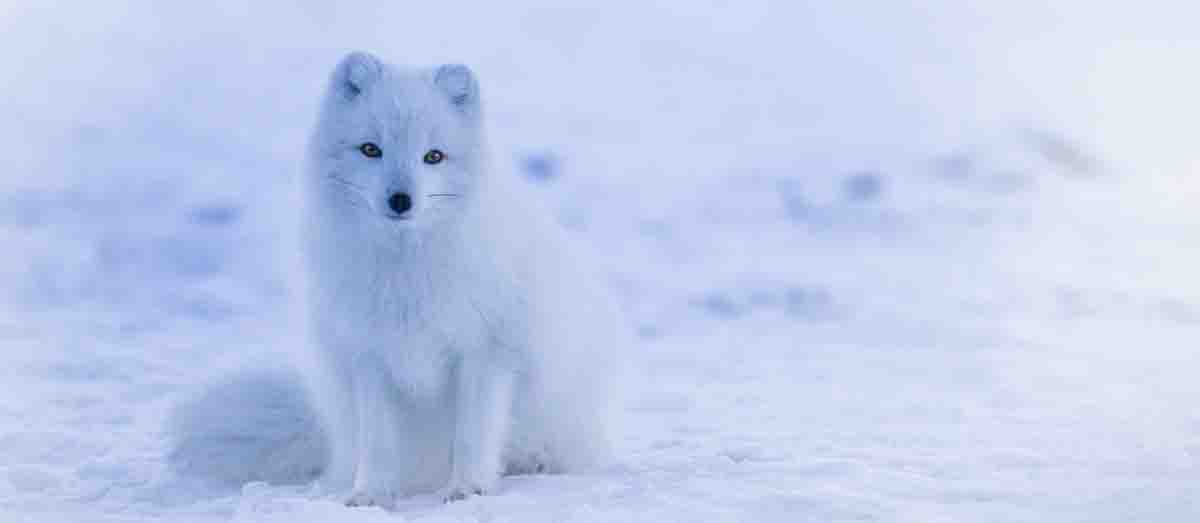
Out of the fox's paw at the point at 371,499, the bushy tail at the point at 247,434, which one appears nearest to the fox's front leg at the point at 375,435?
the fox's paw at the point at 371,499

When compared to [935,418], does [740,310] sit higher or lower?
higher

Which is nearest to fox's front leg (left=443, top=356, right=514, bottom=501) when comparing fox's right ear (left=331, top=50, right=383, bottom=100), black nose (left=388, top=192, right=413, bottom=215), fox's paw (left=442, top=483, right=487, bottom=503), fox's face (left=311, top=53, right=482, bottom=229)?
fox's paw (left=442, top=483, right=487, bottom=503)

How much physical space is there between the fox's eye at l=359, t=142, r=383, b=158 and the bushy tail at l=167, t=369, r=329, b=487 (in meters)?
1.01

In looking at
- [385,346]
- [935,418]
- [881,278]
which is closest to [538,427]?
[385,346]

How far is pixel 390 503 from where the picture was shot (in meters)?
3.78

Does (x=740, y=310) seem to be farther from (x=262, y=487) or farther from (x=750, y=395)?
(x=262, y=487)

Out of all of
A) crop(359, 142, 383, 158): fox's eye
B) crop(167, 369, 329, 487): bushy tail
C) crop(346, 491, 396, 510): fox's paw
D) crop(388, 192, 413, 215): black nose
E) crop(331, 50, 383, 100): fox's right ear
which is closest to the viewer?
crop(388, 192, 413, 215): black nose

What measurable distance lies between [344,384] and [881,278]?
A: 7334 millimetres

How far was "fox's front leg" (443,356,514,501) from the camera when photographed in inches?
150

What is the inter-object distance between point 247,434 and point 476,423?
754 millimetres

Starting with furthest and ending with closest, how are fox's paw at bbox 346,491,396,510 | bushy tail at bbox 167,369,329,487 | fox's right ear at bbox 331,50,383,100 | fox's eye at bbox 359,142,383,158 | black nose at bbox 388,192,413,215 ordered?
bushy tail at bbox 167,369,329,487 → fox's paw at bbox 346,491,396,510 → fox's right ear at bbox 331,50,383,100 → fox's eye at bbox 359,142,383,158 → black nose at bbox 388,192,413,215

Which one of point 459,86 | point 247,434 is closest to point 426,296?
point 459,86

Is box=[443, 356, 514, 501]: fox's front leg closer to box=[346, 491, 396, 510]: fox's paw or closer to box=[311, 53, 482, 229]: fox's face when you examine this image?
box=[346, 491, 396, 510]: fox's paw

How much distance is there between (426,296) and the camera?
367 centimetres
